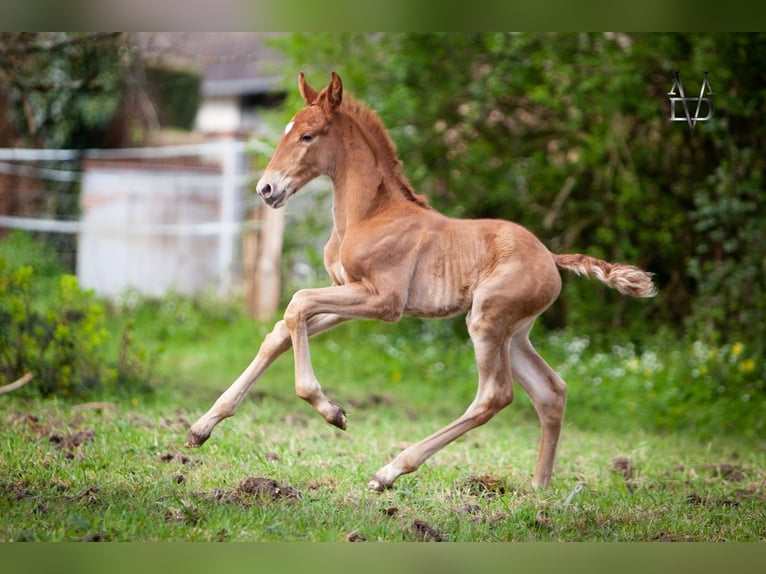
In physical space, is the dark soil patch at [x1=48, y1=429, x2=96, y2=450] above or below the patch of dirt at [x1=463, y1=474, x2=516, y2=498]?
below

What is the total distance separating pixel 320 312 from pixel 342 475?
1087 mm

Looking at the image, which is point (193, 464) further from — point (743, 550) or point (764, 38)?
point (764, 38)

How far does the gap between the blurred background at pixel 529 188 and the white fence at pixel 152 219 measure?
27mm

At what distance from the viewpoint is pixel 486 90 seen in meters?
9.77

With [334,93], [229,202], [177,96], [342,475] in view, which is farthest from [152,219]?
[334,93]

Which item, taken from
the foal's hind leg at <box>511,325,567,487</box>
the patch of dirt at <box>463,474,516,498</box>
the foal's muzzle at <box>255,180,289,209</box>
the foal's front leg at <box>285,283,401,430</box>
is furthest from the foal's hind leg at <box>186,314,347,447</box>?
the patch of dirt at <box>463,474,516,498</box>

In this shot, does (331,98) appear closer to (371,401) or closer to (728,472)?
(728,472)

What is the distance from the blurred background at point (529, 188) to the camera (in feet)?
28.8

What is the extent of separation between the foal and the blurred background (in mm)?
3095

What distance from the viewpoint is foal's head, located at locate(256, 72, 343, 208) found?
4684mm

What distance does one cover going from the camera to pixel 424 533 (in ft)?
14.5

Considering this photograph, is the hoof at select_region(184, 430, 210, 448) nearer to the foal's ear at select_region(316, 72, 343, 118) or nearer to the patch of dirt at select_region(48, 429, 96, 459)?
the patch of dirt at select_region(48, 429, 96, 459)

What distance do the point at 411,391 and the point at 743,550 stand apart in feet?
14.7

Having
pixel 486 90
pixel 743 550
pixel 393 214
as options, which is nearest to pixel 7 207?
pixel 486 90
